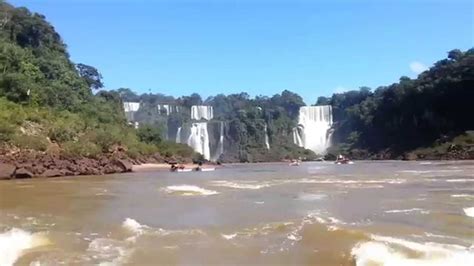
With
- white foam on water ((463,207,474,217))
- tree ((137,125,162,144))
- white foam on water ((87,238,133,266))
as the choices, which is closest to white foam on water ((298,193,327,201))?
white foam on water ((463,207,474,217))

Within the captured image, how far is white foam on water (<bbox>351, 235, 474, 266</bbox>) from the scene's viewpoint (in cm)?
835

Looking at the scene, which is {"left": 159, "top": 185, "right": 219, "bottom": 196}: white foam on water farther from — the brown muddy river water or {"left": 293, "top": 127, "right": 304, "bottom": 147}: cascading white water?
{"left": 293, "top": 127, "right": 304, "bottom": 147}: cascading white water

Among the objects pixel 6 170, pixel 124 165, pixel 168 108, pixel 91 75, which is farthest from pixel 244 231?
pixel 168 108

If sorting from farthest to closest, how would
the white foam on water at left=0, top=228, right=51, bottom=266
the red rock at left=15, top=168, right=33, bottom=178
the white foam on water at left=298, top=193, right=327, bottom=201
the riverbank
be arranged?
1. the riverbank
2. the red rock at left=15, top=168, right=33, bottom=178
3. the white foam on water at left=298, top=193, right=327, bottom=201
4. the white foam on water at left=0, top=228, right=51, bottom=266

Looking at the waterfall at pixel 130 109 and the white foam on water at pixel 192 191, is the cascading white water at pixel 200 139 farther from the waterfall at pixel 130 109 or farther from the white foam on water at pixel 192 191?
the white foam on water at pixel 192 191

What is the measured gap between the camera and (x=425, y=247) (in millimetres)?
9289

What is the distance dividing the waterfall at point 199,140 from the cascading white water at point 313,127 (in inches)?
1024

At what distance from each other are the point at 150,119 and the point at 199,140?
38.8ft

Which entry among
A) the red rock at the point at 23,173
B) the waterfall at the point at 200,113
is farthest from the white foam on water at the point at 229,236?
the waterfall at the point at 200,113

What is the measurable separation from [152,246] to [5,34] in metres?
68.5

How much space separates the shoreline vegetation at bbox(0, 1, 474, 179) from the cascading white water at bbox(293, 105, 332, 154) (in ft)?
8.57

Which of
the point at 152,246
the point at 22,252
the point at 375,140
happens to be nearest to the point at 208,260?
the point at 152,246

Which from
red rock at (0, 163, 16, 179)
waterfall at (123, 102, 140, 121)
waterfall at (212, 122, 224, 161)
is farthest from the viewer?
waterfall at (212, 122, 224, 161)

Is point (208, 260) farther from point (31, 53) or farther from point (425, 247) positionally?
point (31, 53)
